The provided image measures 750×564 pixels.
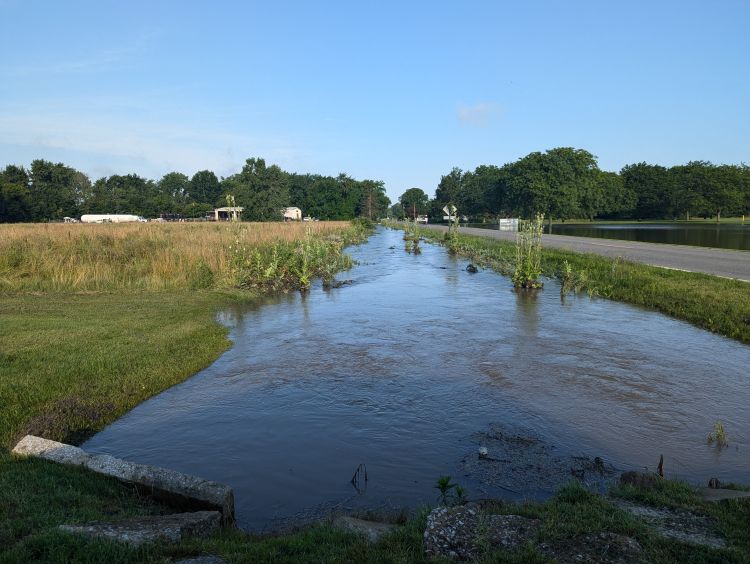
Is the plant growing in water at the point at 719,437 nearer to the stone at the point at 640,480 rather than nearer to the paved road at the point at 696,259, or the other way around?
the stone at the point at 640,480

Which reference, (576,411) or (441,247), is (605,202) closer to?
(441,247)

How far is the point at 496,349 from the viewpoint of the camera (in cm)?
1070

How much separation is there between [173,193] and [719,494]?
17613cm

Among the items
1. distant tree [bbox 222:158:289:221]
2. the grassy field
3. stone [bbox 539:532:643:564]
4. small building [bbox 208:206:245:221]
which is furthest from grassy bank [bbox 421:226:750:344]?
distant tree [bbox 222:158:289:221]

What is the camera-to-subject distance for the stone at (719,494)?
167 inches

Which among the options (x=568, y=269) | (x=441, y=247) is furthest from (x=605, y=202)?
(x=568, y=269)

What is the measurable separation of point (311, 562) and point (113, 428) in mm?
4515

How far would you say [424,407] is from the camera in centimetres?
749

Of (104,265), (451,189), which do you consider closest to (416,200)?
(451,189)

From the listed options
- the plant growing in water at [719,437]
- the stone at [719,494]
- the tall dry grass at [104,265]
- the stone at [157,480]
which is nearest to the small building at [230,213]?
the tall dry grass at [104,265]

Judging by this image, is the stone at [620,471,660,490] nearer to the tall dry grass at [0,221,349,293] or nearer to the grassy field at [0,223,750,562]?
the grassy field at [0,223,750,562]

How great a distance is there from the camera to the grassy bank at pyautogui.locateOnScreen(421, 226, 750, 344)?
11969 millimetres

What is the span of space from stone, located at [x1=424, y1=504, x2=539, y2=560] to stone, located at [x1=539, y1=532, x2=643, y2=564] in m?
0.19

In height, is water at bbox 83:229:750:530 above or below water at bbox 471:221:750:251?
below
